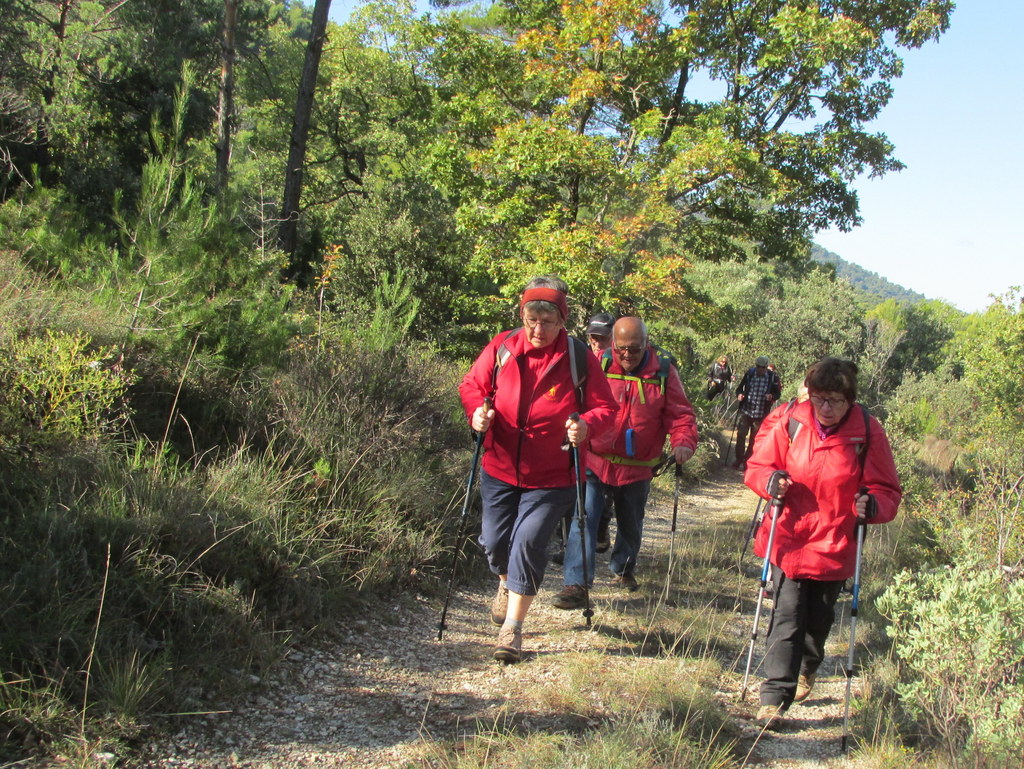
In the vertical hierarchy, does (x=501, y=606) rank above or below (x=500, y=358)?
below

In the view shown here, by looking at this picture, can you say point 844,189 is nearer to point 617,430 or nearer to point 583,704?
point 617,430

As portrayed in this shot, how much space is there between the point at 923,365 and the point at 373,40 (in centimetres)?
2429

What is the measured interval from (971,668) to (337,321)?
6.20m

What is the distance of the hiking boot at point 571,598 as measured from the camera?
5152 millimetres

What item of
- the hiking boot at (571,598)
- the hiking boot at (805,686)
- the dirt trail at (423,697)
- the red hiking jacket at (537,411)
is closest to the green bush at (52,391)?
the dirt trail at (423,697)

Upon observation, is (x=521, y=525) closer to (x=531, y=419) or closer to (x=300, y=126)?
(x=531, y=419)

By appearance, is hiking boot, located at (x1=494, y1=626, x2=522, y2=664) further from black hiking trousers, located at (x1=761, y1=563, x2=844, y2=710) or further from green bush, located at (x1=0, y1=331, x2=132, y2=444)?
green bush, located at (x1=0, y1=331, x2=132, y2=444)

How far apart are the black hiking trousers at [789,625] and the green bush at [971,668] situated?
362 millimetres

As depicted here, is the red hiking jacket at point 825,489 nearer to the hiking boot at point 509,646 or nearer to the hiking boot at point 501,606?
the hiking boot at point 509,646

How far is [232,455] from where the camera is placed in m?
4.89

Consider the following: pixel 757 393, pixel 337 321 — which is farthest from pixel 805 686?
pixel 757 393

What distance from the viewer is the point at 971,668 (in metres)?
3.45

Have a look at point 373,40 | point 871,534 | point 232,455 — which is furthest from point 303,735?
point 373,40

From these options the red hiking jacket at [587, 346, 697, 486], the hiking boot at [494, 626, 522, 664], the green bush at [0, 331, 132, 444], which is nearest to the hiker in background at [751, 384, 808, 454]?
the red hiking jacket at [587, 346, 697, 486]
